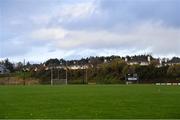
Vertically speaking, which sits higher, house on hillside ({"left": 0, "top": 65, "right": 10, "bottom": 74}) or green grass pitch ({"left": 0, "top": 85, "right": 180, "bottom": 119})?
house on hillside ({"left": 0, "top": 65, "right": 10, "bottom": 74})

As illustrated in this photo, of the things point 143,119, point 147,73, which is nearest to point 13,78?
point 147,73

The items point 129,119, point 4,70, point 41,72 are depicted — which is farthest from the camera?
point 4,70

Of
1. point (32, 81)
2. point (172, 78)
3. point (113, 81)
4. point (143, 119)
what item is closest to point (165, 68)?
point (172, 78)

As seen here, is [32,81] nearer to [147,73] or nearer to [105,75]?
[105,75]

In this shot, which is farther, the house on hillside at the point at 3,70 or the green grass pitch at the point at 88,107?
the house on hillside at the point at 3,70

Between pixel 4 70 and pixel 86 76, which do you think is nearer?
pixel 86 76

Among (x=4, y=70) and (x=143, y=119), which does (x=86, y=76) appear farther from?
(x=143, y=119)

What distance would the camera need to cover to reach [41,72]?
17300 centimetres

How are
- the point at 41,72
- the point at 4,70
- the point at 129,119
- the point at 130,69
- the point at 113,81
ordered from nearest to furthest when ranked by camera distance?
the point at 129,119, the point at 113,81, the point at 130,69, the point at 41,72, the point at 4,70

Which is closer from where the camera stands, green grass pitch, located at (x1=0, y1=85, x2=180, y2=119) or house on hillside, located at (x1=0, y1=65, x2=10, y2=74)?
green grass pitch, located at (x1=0, y1=85, x2=180, y2=119)

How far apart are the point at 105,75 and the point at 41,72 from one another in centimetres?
2603

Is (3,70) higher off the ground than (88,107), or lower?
higher

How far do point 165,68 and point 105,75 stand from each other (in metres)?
20.0

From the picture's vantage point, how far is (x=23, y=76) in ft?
550
